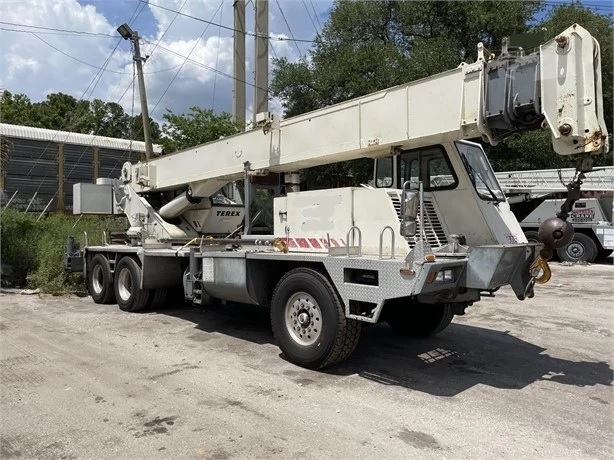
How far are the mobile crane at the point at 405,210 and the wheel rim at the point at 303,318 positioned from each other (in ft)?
0.05

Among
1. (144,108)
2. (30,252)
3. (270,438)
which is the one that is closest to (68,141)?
(144,108)

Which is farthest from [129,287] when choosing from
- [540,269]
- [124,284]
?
[540,269]

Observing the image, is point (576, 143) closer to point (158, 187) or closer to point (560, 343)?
point (560, 343)

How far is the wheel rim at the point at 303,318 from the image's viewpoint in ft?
19.0

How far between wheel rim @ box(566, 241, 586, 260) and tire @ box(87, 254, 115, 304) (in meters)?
15.6

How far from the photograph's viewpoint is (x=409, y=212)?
4918mm

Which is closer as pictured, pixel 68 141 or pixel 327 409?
pixel 327 409

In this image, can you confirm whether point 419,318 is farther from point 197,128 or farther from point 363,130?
point 197,128

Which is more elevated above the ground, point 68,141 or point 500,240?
point 68,141

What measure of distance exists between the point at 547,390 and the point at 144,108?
13.6 m

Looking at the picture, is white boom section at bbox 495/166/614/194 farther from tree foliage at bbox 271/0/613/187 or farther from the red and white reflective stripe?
the red and white reflective stripe

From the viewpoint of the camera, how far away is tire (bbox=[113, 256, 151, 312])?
9344mm

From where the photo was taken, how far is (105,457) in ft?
12.4

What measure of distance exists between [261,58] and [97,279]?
1105 cm
